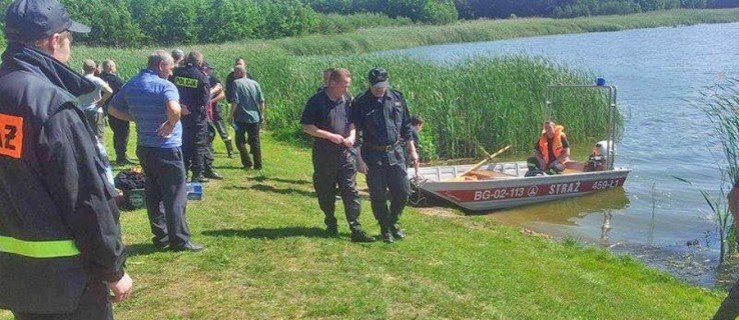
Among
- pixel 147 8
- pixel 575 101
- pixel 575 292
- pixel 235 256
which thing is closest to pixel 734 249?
pixel 575 292

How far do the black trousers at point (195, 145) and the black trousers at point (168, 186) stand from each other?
3392 millimetres

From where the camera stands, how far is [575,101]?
20.0 m

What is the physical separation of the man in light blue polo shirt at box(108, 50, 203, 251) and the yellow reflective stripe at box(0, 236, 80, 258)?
3711 mm

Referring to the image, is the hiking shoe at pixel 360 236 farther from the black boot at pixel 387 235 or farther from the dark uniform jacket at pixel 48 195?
the dark uniform jacket at pixel 48 195

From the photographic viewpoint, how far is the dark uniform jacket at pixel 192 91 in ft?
33.7

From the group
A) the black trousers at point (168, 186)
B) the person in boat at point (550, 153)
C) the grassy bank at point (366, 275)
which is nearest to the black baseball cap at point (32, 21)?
the grassy bank at point (366, 275)

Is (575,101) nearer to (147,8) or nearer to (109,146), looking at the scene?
(109,146)

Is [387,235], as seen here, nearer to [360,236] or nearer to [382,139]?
[360,236]

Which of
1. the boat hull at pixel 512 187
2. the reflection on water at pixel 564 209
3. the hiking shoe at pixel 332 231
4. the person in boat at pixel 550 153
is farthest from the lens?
the person in boat at pixel 550 153

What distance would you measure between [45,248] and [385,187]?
5.32m

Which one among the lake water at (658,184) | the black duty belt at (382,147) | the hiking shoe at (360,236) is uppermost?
the black duty belt at (382,147)

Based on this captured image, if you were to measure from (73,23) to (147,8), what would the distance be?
65149 mm

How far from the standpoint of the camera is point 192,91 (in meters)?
10.3

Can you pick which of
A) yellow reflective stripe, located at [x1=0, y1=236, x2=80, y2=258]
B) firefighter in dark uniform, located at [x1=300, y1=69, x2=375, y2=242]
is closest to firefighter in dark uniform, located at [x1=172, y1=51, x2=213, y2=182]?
firefighter in dark uniform, located at [x1=300, y1=69, x2=375, y2=242]
